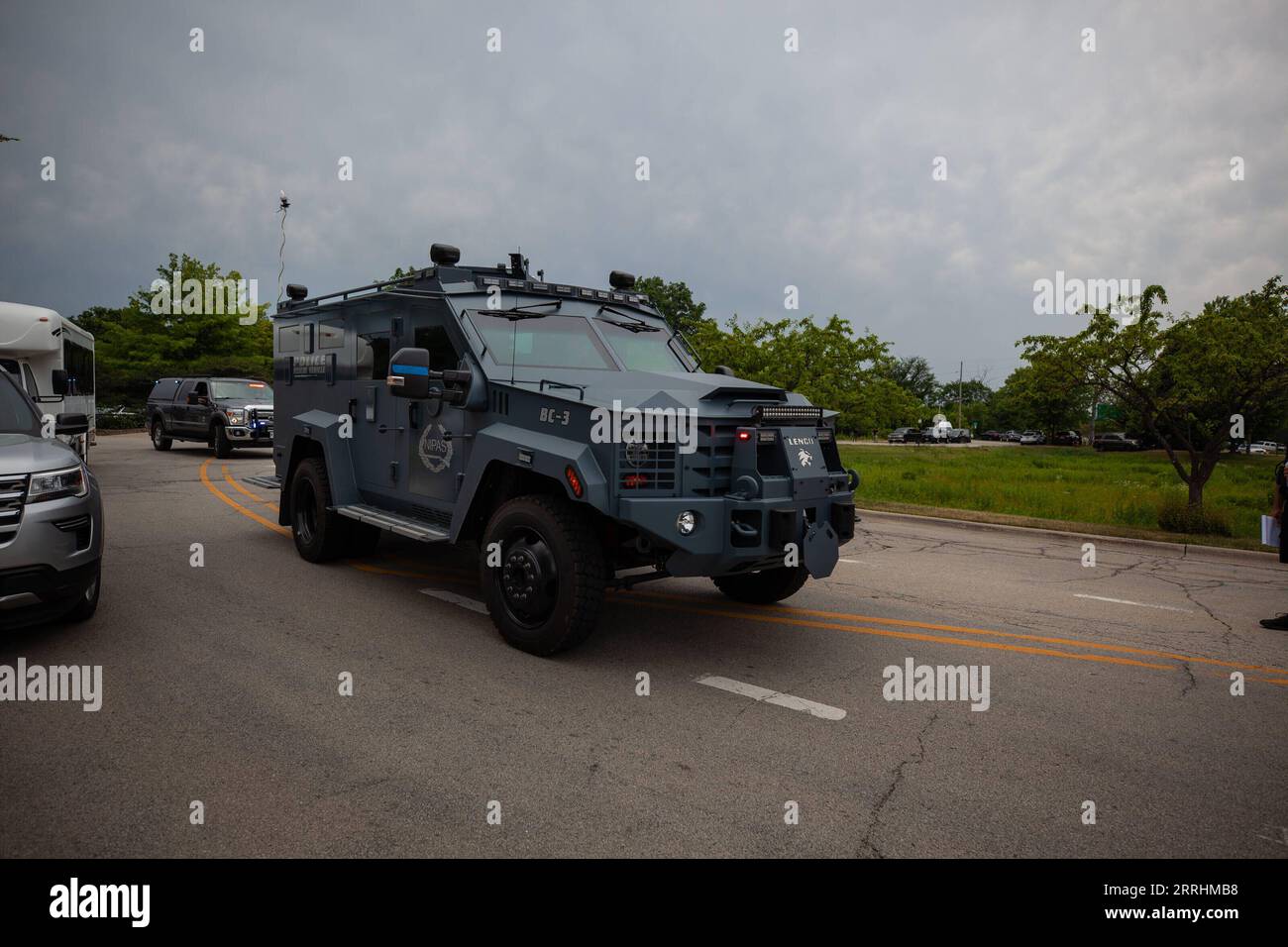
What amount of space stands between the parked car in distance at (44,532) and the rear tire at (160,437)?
62.9ft

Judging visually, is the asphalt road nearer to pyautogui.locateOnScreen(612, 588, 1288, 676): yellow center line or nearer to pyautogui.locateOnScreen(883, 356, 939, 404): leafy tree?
pyautogui.locateOnScreen(612, 588, 1288, 676): yellow center line

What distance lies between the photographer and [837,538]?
5.56 metres

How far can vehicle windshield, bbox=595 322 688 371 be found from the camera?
→ 6.65m

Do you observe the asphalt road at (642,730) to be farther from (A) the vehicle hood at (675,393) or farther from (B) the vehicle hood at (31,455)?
(A) the vehicle hood at (675,393)

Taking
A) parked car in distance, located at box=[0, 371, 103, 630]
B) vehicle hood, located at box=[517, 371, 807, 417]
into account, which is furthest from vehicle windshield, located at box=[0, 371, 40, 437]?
vehicle hood, located at box=[517, 371, 807, 417]

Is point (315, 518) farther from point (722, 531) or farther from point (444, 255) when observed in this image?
point (722, 531)

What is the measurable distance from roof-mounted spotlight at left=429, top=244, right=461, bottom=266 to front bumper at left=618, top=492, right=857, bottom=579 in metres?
3.25

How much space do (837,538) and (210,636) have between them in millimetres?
4365

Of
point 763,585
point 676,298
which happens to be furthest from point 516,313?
point 676,298

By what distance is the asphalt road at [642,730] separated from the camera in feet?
10.8

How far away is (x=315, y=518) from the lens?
8.05 meters

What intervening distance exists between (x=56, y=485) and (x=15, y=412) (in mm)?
1376
